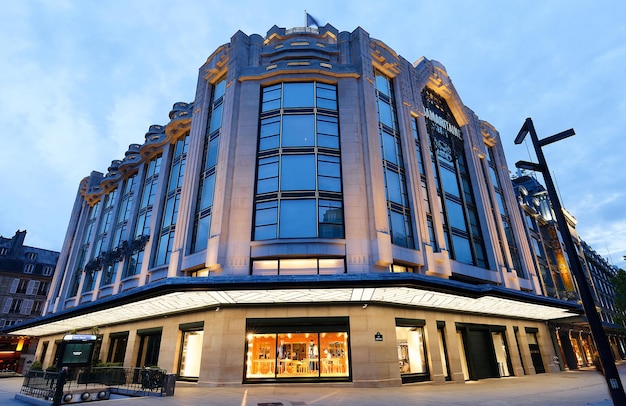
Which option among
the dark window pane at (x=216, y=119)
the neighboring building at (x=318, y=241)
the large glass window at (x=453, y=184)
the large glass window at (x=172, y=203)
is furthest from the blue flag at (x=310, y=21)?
the large glass window at (x=172, y=203)

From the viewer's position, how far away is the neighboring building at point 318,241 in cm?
1928

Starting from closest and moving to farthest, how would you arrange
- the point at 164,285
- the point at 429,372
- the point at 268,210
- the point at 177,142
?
the point at 164,285, the point at 429,372, the point at 268,210, the point at 177,142

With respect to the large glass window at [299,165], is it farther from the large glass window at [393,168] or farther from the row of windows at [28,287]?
the row of windows at [28,287]

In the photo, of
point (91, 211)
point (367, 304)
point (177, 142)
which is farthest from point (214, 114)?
point (91, 211)

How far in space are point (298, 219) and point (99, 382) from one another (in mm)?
13922

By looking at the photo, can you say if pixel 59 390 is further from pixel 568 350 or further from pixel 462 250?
pixel 568 350

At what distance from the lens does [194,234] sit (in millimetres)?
26609

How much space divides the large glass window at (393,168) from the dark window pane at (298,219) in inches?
239

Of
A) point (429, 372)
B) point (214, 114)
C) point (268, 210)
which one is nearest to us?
point (429, 372)

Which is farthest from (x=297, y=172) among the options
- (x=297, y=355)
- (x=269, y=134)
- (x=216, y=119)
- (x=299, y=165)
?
(x=297, y=355)

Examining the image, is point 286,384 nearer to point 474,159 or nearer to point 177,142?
point 177,142

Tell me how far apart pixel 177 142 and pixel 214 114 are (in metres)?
8.20

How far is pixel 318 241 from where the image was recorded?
22.1 m

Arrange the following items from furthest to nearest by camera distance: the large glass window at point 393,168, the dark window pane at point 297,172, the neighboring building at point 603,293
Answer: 1. the neighboring building at point 603,293
2. the large glass window at point 393,168
3. the dark window pane at point 297,172
